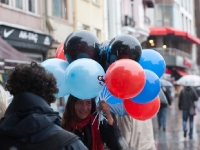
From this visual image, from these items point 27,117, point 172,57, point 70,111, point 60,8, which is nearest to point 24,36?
point 60,8

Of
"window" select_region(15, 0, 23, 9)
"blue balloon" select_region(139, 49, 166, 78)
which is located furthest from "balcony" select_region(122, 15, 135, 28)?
"blue balloon" select_region(139, 49, 166, 78)

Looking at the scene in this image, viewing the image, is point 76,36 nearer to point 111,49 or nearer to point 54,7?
point 111,49

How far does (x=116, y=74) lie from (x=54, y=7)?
1660 centimetres

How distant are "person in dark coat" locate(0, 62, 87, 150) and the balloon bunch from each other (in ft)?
3.79

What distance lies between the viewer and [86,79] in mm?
3992

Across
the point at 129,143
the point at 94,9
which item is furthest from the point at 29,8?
the point at 129,143

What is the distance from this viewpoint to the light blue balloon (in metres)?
3.98

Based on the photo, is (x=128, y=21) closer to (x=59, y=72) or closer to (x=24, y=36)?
(x=24, y=36)

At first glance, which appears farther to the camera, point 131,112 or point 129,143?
point 129,143

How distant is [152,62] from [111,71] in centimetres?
78

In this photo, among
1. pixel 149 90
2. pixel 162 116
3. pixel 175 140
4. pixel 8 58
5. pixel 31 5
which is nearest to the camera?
pixel 149 90

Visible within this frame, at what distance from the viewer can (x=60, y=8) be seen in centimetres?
2098

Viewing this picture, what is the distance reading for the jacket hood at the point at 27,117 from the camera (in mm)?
2609

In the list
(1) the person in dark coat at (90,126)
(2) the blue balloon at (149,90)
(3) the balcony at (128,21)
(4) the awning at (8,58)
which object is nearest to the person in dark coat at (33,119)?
(1) the person in dark coat at (90,126)
